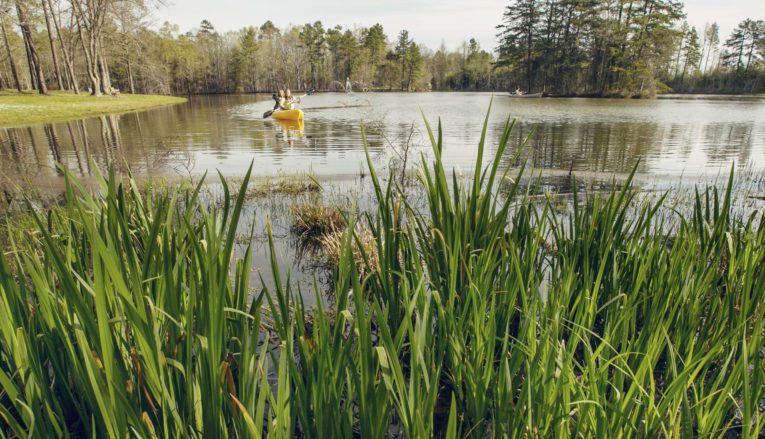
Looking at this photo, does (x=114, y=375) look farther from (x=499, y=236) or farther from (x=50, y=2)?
(x=50, y=2)

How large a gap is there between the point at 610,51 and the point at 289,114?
46605 millimetres

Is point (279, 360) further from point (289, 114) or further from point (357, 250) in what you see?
point (289, 114)

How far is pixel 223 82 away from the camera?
8188 cm

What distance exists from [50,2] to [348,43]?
183 ft

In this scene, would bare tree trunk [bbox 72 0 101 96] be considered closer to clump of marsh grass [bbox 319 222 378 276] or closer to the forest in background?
the forest in background

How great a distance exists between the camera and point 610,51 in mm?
51469

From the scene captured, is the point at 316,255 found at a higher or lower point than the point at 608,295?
lower

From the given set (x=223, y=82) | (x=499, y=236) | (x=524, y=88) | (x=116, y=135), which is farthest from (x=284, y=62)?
(x=499, y=236)

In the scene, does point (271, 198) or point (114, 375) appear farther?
point (271, 198)

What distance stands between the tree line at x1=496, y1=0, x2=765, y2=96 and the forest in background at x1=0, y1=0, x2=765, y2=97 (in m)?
0.16

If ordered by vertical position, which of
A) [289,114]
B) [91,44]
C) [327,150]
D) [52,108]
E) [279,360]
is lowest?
[327,150]

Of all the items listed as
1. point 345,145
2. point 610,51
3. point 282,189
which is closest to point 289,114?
point 345,145

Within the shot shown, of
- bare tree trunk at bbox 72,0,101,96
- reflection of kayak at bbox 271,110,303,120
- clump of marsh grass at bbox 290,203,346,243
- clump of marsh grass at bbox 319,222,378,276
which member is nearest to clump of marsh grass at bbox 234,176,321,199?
clump of marsh grass at bbox 290,203,346,243

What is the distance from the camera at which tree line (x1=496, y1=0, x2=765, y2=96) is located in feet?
163
